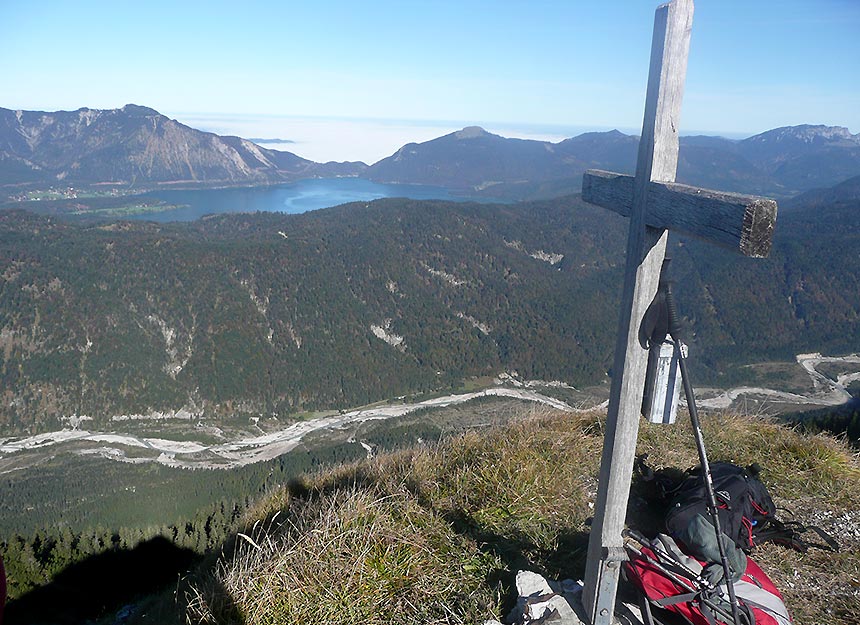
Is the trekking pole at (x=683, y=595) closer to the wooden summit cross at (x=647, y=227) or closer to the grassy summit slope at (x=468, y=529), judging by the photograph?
the wooden summit cross at (x=647, y=227)

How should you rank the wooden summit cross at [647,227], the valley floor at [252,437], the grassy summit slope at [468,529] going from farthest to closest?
1. the valley floor at [252,437]
2. the grassy summit slope at [468,529]
3. the wooden summit cross at [647,227]

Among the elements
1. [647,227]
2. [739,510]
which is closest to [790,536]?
[739,510]

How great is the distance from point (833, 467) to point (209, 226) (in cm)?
14411

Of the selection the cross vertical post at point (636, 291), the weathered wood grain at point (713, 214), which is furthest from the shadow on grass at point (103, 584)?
the weathered wood grain at point (713, 214)

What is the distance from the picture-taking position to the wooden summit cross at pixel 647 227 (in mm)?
2494

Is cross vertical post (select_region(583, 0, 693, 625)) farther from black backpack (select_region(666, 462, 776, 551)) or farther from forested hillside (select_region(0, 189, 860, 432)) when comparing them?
forested hillside (select_region(0, 189, 860, 432))

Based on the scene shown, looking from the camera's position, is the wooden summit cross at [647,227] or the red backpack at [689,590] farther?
the red backpack at [689,590]

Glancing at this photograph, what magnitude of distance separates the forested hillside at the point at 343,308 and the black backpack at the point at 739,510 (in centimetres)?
8081

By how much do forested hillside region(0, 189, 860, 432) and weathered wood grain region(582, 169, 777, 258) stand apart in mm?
82894

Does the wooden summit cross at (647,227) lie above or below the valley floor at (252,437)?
above

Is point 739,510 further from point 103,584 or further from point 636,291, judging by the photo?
point 103,584

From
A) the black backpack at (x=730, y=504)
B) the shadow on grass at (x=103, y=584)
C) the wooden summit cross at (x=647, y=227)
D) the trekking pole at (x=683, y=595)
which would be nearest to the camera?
the wooden summit cross at (x=647, y=227)

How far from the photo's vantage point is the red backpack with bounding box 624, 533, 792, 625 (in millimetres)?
3680

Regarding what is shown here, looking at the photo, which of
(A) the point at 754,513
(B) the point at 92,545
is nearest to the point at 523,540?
(A) the point at 754,513
